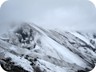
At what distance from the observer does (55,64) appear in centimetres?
330

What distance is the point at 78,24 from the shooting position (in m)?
3.42

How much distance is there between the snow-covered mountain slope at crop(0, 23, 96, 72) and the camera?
3.28 meters

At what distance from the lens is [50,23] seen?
3.35 metres

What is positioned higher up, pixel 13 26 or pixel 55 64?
pixel 13 26

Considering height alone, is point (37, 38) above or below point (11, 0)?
below

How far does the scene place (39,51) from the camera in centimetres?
331

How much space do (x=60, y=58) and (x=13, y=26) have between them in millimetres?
592

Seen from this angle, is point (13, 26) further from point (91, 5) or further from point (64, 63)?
point (91, 5)

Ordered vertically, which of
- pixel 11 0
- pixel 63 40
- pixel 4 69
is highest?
pixel 11 0

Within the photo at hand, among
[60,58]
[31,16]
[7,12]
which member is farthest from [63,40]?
[7,12]

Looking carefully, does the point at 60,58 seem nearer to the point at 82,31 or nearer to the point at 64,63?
the point at 64,63

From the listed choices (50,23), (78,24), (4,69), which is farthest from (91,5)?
(4,69)

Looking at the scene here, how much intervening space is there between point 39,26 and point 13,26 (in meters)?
0.27

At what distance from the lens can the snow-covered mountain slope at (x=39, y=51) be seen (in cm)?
328
